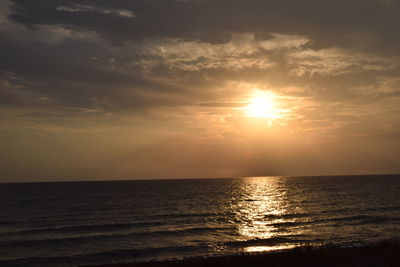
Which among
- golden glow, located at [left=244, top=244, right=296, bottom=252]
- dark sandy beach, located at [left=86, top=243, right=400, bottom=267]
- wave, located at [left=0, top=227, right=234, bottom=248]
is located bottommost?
golden glow, located at [left=244, top=244, right=296, bottom=252]

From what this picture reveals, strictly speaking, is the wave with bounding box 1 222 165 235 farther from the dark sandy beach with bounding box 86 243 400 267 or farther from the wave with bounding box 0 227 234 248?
the dark sandy beach with bounding box 86 243 400 267

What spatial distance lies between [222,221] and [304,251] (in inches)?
1071

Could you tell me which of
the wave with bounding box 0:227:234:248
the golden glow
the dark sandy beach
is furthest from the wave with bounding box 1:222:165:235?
the dark sandy beach

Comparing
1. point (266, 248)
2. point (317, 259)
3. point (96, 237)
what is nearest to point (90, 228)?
point (96, 237)

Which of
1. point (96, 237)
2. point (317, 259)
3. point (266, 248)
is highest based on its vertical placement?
point (317, 259)

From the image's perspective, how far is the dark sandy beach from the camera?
20683 millimetres

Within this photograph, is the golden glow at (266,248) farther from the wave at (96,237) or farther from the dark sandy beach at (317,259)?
the wave at (96,237)

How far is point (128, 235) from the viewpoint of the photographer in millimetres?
39688

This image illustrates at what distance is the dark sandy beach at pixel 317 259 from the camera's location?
20.7 m

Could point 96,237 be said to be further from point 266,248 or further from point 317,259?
point 317,259

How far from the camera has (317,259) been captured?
21.6 metres

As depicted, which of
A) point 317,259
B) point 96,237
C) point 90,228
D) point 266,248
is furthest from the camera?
point 90,228

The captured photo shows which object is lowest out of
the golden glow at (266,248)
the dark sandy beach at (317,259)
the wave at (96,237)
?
the golden glow at (266,248)

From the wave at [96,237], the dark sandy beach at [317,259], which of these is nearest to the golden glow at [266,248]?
the dark sandy beach at [317,259]
